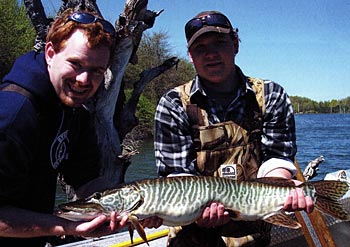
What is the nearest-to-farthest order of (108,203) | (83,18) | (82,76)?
1. (82,76)
2. (83,18)
3. (108,203)

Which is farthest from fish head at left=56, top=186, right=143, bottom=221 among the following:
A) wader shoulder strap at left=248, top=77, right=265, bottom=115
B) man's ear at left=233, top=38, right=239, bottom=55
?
man's ear at left=233, top=38, right=239, bottom=55

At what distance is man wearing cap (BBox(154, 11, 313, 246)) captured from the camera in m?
3.12

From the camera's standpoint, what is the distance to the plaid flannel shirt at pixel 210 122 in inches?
124

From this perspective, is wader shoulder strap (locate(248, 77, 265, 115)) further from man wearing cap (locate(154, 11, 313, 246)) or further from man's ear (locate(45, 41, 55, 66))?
man's ear (locate(45, 41, 55, 66))

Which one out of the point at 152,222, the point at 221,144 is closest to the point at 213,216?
the point at 152,222

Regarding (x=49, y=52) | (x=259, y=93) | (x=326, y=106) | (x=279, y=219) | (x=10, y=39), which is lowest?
(x=279, y=219)

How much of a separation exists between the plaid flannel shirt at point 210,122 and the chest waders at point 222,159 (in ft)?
0.17

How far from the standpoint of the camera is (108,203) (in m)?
2.72

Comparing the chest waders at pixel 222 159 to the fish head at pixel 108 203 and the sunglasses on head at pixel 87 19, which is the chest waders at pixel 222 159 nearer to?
the fish head at pixel 108 203

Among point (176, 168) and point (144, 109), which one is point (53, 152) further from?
point (144, 109)

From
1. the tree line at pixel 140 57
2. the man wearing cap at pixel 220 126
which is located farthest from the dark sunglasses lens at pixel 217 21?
the tree line at pixel 140 57

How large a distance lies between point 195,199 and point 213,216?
16cm

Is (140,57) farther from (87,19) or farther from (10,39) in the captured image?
(87,19)

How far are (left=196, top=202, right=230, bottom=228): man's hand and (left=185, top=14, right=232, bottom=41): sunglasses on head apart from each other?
123cm
